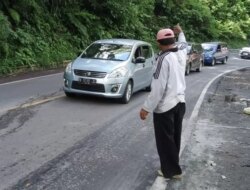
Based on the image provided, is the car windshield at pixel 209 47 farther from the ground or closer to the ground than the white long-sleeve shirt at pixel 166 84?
closer to the ground

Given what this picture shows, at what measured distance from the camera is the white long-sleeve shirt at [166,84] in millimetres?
6195

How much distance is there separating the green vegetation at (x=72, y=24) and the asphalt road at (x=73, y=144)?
24.9 feet

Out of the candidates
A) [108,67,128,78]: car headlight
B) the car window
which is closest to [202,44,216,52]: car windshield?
the car window

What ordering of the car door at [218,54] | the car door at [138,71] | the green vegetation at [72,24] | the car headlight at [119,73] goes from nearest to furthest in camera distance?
the car headlight at [119,73] → the car door at [138,71] → the green vegetation at [72,24] → the car door at [218,54]

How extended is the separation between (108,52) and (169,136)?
24.9 feet

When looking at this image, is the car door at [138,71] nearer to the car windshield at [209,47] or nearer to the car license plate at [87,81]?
the car license plate at [87,81]

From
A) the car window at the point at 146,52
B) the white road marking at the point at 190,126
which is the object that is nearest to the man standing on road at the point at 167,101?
the white road marking at the point at 190,126

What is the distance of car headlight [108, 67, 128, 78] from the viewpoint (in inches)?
496

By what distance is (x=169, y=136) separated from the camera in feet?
20.8

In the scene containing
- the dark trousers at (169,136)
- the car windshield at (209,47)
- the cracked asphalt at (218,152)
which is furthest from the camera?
the car windshield at (209,47)

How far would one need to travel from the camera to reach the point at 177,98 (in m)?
6.36

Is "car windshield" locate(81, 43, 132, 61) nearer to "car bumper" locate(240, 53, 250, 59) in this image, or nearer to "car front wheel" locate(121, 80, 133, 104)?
"car front wheel" locate(121, 80, 133, 104)

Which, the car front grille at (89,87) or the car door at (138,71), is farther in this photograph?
the car door at (138,71)

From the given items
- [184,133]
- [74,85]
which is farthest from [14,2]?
[184,133]
